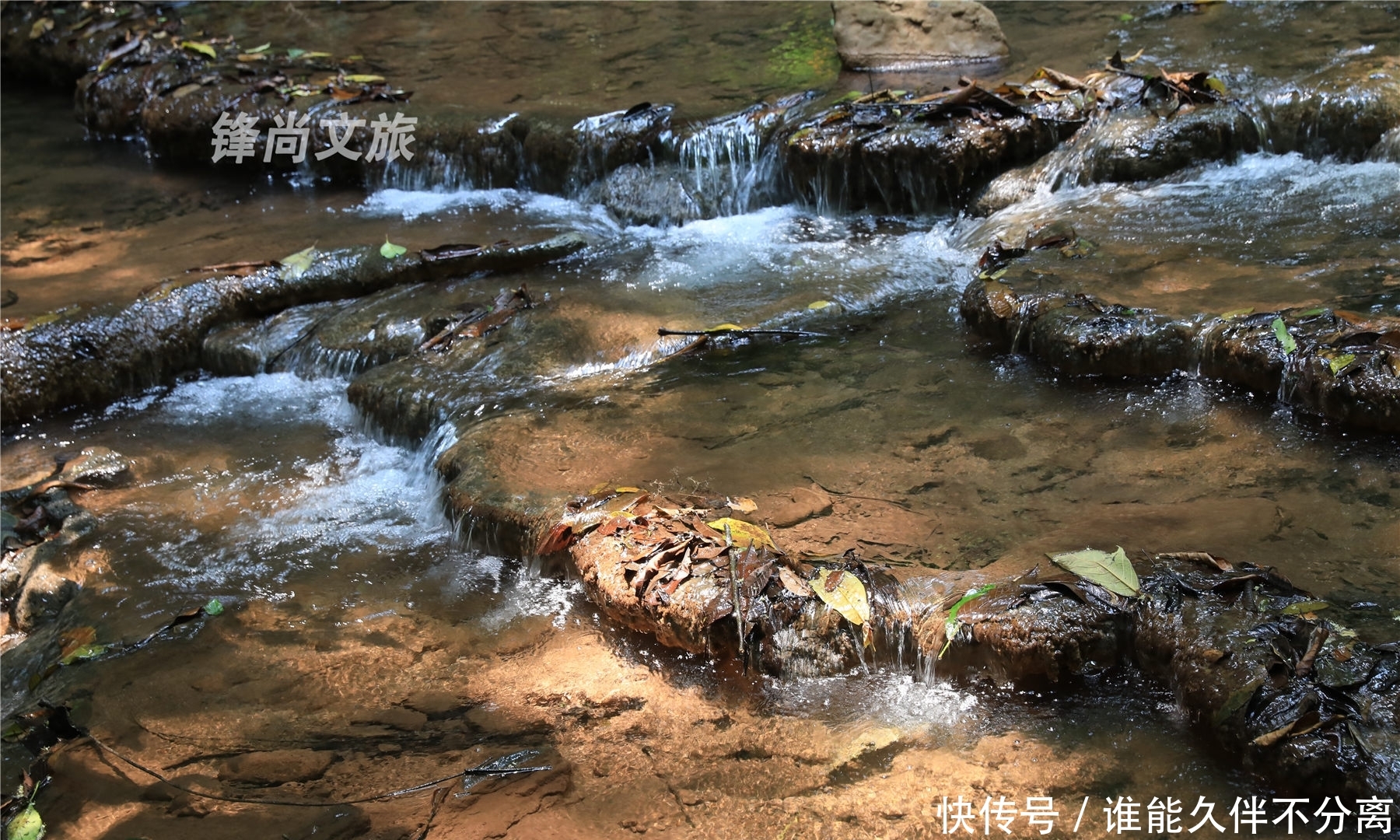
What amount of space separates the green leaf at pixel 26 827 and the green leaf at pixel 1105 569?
112 inches

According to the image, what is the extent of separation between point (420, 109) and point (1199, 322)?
18.6 feet

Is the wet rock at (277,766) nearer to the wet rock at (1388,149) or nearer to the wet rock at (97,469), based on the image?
the wet rock at (97,469)

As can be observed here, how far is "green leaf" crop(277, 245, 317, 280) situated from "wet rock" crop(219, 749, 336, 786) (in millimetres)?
3679

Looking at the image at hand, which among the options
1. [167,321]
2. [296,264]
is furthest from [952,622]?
[167,321]

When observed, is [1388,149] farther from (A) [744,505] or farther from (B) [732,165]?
(A) [744,505]

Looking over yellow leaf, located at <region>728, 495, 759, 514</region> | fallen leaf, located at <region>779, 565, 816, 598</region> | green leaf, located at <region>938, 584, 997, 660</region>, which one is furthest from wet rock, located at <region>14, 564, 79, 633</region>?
green leaf, located at <region>938, 584, 997, 660</region>

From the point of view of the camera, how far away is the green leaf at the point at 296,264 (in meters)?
6.18

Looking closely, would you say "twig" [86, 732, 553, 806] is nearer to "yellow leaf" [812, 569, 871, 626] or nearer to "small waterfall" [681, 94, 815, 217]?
"yellow leaf" [812, 569, 871, 626]

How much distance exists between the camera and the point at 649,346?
200 inches

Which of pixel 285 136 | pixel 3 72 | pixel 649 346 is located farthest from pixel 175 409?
pixel 3 72

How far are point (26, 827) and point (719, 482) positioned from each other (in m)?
2.24

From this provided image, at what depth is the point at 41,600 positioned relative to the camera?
4133 mm

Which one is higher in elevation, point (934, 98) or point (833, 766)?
point (934, 98)

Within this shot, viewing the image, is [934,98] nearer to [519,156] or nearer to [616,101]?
[616,101]
